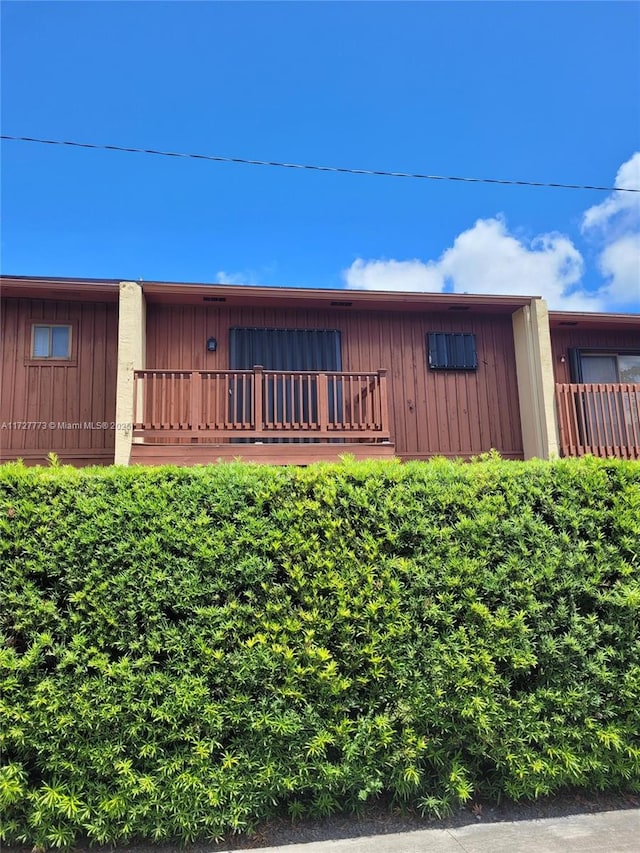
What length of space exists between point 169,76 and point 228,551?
873 cm

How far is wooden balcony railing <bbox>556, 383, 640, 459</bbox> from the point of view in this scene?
8.52 m

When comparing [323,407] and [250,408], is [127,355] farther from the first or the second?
[323,407]

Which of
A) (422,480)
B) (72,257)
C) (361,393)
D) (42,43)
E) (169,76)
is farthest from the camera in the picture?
(72,257)

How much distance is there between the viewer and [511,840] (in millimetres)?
2930

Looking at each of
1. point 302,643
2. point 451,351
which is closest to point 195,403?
point 451,351

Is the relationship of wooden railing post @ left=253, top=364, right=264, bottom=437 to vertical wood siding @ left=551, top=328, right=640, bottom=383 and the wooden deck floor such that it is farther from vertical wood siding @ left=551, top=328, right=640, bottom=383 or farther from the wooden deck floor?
vertical wood siding @ left=551, top=328, right=640, bottom=383

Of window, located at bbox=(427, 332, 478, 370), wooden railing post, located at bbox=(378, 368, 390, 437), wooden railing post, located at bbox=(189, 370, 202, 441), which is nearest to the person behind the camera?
wooden railing post, located at bbox=(189, 370, 202, 441)

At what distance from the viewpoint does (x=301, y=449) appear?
7609 mm

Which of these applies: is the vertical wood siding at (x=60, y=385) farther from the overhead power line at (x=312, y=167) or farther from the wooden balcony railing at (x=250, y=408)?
the overhead power line at (x=312, y=167)

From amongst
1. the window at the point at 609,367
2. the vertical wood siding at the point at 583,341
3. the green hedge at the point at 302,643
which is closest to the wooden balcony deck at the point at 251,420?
the vertical wood siding at the point at 583,341

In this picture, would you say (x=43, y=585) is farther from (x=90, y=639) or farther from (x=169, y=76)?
(x=169, y=76)

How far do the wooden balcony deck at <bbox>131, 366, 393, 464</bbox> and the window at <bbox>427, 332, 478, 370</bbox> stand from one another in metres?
1.77

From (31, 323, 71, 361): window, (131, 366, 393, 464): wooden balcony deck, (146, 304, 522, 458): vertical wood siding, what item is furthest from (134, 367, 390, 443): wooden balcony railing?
(31, 323, 71, 361): window

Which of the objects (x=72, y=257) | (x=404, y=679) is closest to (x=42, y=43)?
(x=72, y=257)
